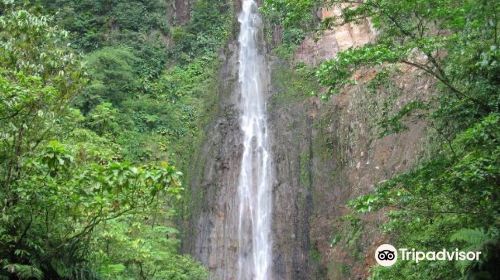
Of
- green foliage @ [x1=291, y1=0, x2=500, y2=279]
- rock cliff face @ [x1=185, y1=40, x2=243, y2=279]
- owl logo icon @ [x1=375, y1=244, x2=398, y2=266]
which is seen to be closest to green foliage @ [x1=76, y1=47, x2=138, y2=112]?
rock cliff face @ [x1=185, y1=40, x2=243, y2=279]

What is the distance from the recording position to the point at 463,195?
6297 mm

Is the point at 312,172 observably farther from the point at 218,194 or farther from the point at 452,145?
the point at 452,145

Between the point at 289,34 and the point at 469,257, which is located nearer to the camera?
the point at 469,257

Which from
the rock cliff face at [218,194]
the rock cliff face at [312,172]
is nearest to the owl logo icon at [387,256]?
the rock cliff face at [312,172]

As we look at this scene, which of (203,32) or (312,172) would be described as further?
(203,32)

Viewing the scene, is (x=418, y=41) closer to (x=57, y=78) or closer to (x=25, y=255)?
(x=57, y=78)

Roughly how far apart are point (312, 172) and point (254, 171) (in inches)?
92.4

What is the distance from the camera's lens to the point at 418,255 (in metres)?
6.89

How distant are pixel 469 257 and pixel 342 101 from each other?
13419 mm

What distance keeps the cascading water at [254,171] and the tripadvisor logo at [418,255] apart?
30.0 feet

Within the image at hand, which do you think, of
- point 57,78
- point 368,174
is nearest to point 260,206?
point 368,174

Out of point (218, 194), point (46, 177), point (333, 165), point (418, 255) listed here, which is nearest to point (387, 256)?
point (418, 255)

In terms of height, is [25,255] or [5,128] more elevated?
[5,128]

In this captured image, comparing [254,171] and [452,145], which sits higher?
[254,171]
